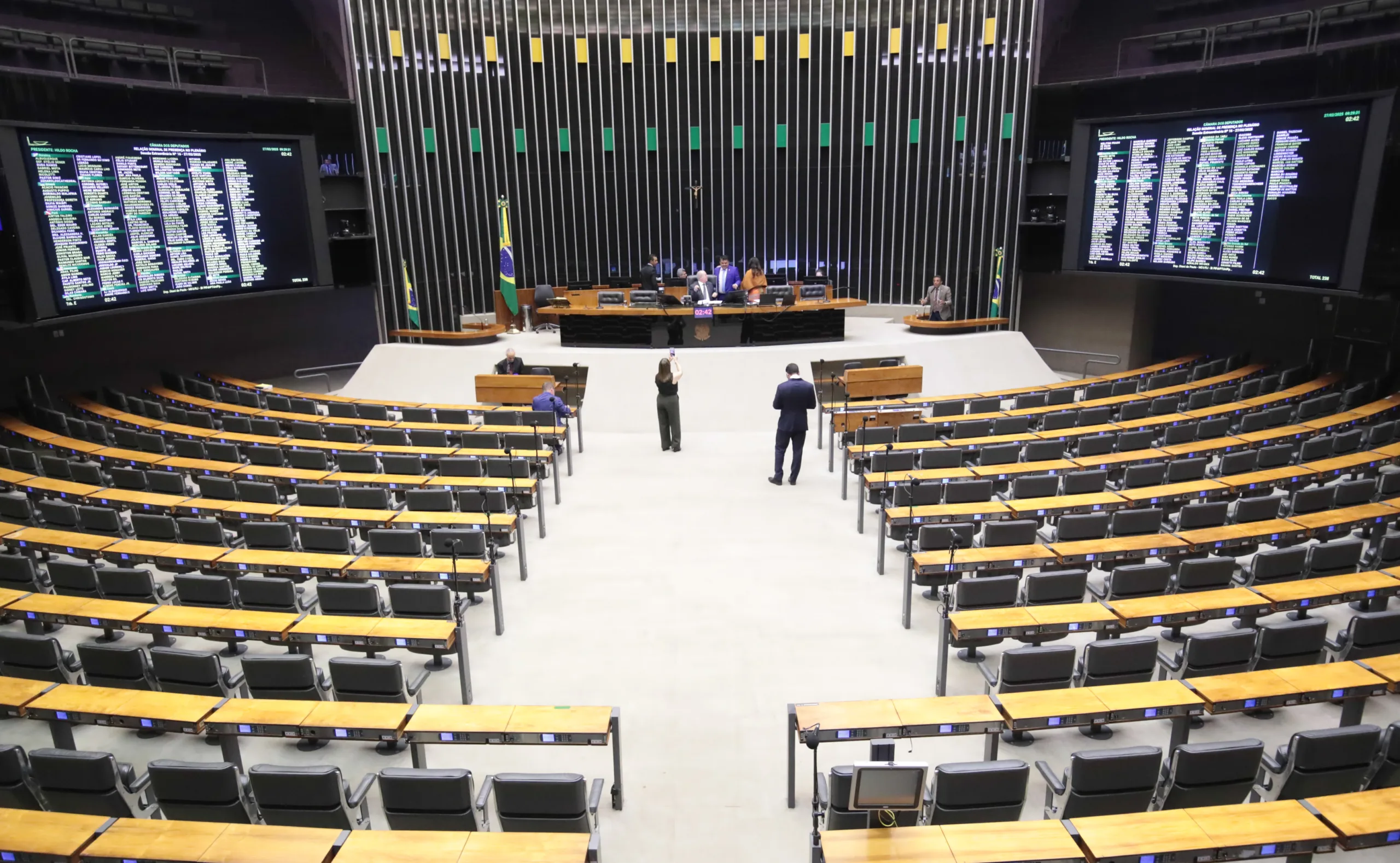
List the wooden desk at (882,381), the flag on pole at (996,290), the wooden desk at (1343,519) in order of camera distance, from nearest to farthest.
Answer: the wooden desk at (1343,519), the wooden desk at (882,381), the flag on pole at (996,290)

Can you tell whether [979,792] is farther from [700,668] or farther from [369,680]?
[369,680]

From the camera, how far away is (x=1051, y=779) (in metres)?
4.17

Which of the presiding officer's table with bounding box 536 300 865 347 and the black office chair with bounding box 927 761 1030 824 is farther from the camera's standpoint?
the presiding officer's table with bounding box 536 300 865 347

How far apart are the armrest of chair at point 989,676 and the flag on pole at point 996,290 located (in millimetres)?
12416

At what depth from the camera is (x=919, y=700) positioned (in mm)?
4535

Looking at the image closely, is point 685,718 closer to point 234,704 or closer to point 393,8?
point 234,704


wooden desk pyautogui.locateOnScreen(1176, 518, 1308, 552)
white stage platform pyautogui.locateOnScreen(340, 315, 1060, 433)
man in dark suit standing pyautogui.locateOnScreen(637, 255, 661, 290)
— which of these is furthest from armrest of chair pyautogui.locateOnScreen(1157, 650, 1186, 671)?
man in dark suit standing pyautogui.locateOnScreen(637, 255, 661, 290)

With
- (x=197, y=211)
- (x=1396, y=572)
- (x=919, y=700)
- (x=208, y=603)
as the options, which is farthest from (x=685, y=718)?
(x=197, y=211)

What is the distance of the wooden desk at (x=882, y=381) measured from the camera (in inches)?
445

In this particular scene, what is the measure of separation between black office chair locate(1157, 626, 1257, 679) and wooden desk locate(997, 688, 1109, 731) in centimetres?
106

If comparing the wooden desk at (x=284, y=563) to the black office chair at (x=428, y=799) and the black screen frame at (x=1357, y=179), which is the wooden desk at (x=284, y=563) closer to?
the black office chair at (x=428, y=799)

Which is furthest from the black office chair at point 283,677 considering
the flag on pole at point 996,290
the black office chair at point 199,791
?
the flag on pole at point 996,290

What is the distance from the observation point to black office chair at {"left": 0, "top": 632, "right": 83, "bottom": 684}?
5.50 metres

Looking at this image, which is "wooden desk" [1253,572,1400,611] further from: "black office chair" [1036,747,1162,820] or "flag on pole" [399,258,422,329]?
"flag on pole" [399,258,422,329]
